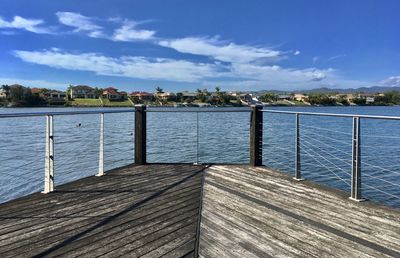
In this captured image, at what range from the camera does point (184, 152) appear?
11.9m

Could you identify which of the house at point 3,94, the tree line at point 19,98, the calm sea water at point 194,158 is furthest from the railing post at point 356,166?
the house at point 3,94

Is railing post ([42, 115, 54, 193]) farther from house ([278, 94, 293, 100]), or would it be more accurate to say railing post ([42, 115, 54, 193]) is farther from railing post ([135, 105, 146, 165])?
house ([278, 94, 293, 100])

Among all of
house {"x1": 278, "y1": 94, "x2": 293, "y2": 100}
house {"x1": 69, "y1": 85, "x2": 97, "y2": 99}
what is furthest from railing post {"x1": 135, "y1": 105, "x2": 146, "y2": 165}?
house {"x1": 69, "y1": 85, "x2": 97, "y2": 99}

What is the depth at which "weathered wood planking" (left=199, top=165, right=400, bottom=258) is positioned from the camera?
220 cm

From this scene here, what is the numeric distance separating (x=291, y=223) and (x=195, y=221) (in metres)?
0.75

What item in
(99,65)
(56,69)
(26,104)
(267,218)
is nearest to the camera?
(267,218)

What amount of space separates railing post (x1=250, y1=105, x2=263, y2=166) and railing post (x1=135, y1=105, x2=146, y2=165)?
1669 mm

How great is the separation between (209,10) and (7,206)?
16.0m

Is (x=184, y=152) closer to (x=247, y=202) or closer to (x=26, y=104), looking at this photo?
(x=247, y=202)

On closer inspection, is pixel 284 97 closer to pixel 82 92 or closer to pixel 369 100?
pixel 369 100

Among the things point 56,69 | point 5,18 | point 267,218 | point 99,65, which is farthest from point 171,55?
point 267,218

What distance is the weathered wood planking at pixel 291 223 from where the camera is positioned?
7.22 ft

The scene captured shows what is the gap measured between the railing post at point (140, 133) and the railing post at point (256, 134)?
1.67 m

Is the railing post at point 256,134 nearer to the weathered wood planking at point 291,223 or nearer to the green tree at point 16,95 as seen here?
the weathered wood planking at point 291,223
